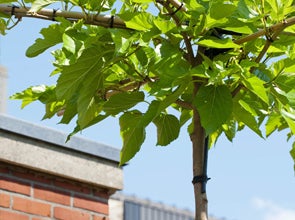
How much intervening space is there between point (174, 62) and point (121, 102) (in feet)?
0.64

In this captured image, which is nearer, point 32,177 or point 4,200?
point 4,200

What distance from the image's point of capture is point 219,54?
1740 millimetres

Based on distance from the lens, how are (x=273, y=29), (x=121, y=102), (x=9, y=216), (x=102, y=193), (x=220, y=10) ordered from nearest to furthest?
(x=220, y=10) < (x=273, y=29) < (x=121, y=102) < (x=9, y=216) < (x=102, y=193)

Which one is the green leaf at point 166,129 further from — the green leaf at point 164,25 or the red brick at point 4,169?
the red brick at point 4,169

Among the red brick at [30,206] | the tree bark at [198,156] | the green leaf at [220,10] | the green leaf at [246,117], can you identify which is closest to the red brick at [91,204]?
the red brick at [30,206]

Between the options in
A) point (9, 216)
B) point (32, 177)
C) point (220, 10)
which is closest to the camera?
point (220, 10)

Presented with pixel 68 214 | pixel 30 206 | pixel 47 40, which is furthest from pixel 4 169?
pixel 47 40

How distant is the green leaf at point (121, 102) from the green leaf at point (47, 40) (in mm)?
180

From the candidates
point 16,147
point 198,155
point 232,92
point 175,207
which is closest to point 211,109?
point 232,92

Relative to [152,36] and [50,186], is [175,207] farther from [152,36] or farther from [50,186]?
[152,36]

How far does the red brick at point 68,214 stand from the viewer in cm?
338

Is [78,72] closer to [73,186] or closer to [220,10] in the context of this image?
[220,10]

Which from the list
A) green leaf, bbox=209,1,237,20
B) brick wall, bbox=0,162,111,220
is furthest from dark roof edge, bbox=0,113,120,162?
green leaf, bbox=209,1,237,20

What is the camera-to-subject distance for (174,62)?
162 cm
